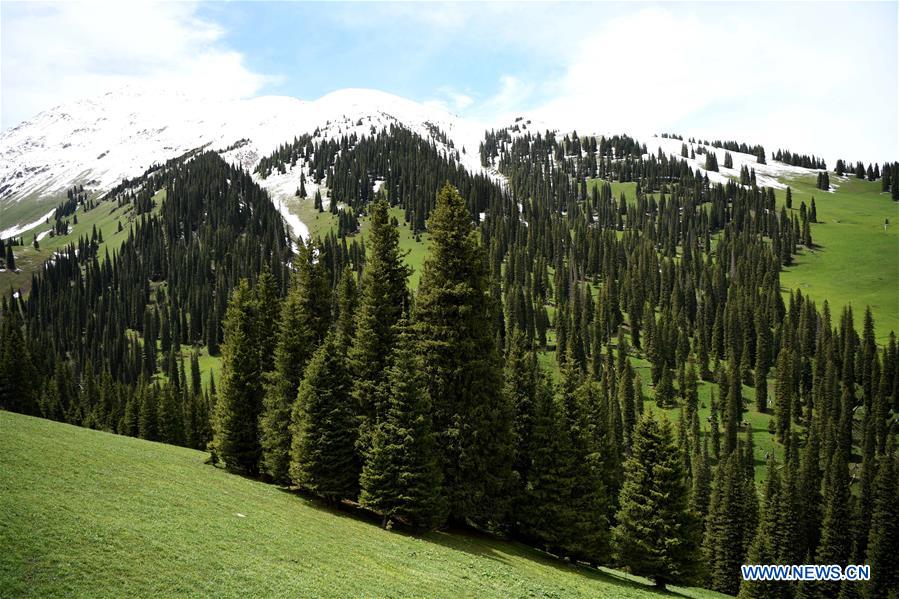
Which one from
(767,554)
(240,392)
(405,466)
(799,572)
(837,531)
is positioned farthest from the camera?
(837,531)

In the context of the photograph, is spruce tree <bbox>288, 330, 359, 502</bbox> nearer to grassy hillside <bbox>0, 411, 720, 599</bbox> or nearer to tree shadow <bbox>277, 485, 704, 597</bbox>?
tree shadow <bbox>277, 485, 704, 597</bbox>

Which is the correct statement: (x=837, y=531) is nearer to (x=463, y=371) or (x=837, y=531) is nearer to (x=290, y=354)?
(x=463, y=371)

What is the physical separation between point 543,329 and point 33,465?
14326cm

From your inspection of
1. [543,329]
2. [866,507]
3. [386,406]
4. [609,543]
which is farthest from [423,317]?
[543,329]

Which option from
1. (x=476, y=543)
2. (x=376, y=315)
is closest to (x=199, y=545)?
(x=476, y=543)

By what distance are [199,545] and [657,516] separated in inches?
1189

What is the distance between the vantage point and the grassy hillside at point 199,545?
18484 millimetres

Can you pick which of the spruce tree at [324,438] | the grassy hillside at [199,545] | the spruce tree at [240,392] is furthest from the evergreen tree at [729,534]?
the spruce tree at [240,392]

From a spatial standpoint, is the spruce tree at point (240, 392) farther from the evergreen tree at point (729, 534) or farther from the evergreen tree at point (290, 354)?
the evergreen tree at point (729, 534)

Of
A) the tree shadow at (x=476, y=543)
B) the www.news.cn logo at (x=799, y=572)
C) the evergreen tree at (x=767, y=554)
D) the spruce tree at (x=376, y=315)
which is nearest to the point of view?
the tree shadow at (x=476, y=543)

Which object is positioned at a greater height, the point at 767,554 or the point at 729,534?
the point at 767,554

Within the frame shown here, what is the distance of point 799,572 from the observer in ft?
217

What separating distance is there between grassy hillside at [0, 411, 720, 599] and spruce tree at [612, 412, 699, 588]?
4220 millimetres

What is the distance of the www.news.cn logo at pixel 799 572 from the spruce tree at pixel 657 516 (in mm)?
12368
